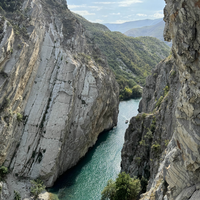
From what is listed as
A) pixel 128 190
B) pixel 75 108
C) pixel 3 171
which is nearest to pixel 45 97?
pixel 75 108

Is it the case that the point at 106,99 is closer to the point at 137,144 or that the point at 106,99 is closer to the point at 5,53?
the point at 137,144

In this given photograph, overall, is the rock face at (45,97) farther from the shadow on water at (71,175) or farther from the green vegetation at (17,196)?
the green vegetation at (17,196)

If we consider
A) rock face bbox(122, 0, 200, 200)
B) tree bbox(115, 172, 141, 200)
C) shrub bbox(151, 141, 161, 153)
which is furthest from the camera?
shrub bbox(151, 141, 161, 153)

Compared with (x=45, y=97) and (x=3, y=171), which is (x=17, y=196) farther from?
(x=45, y=97)

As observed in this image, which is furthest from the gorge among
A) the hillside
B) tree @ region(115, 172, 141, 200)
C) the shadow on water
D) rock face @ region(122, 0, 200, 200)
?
the hillside

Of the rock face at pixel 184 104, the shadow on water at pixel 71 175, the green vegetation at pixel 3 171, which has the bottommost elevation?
the shadow on water at pixel 71 175

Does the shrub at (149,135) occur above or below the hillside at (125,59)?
below

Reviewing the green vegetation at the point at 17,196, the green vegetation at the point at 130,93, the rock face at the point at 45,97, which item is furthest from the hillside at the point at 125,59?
the green vegetation at the point at 17,196

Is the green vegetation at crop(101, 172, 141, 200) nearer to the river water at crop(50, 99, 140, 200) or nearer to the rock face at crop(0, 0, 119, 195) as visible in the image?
the river water at crop(50, 99, 140, 200)
